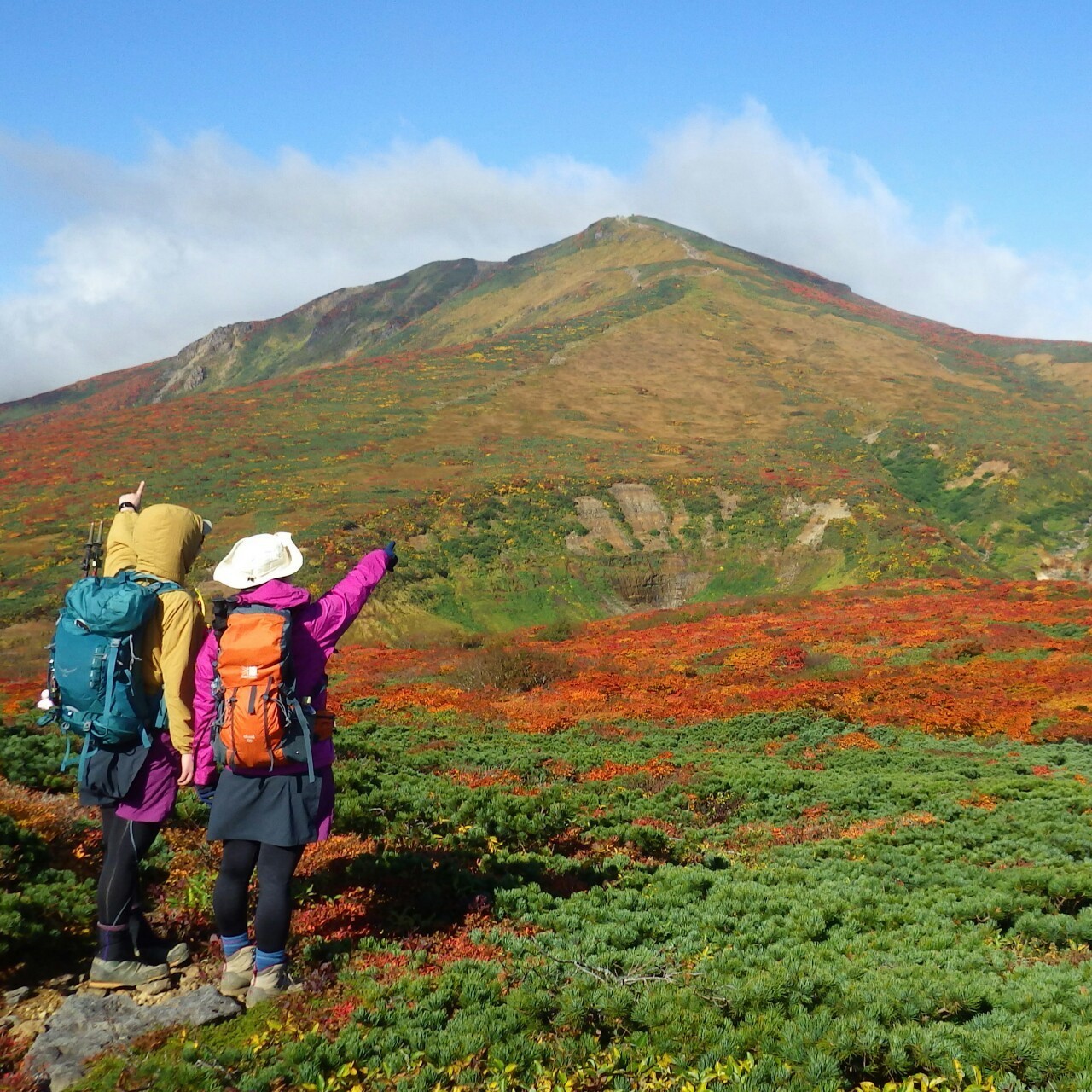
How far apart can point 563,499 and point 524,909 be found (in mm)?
47660

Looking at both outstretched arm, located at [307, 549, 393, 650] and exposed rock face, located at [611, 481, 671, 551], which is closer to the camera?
outstretched arm, located at [307, 549, 393, 650]

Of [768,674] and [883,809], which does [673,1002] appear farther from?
[768,674]

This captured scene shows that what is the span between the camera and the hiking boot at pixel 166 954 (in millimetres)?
5535

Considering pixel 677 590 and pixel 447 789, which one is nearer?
pixel 447 789

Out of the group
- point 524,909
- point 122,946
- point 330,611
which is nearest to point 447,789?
point 524,909

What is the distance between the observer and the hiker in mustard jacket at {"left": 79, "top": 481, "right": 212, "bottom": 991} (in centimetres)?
512

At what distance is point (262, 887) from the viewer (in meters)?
4.91

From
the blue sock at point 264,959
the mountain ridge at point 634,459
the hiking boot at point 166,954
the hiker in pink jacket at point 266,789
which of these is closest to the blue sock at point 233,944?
the hiker in pink jacket at point 266,789

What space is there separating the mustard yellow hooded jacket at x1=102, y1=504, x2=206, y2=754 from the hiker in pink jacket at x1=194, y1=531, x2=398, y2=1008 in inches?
4.3

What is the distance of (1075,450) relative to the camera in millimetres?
70688

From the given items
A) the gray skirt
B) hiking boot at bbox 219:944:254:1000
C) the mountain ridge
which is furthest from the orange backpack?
the mountain ridge

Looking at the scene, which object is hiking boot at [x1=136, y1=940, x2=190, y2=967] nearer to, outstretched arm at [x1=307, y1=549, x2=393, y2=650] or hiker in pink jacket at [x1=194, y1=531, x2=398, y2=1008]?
hiker in pink jacket at [x1=194, y1=531, x2=398, y2=1008]

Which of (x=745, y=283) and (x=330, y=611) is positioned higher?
(x=745, y=283)

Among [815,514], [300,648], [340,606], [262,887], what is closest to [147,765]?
[262,887]
